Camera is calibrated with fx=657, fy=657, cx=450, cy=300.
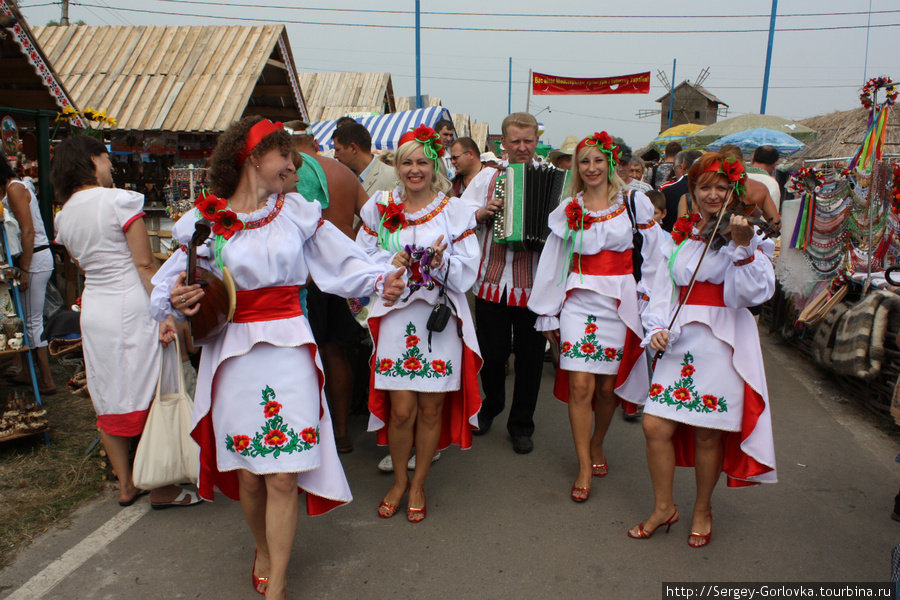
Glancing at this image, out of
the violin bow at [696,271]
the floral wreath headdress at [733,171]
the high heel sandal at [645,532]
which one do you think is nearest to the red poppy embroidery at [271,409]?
the violin bow at [696,271]

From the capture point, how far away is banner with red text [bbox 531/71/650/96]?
88.9ft

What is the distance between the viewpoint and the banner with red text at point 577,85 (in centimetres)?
2711

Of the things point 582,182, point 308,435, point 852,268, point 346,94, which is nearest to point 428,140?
point 582,182

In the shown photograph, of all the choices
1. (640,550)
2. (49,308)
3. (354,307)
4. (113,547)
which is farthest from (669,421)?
(49,308)

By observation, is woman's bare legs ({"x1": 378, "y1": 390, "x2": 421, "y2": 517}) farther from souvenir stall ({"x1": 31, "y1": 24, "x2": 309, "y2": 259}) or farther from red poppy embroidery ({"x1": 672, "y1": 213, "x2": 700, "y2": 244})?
souvenir stall ({"x1": 31, "y1": 24, "x2": 309, "y2": 259})

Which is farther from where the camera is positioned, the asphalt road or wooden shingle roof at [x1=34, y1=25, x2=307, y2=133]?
wooden shingle roof at [x1=34, y1=25, x2=307, y2=133]

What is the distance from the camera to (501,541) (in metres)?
3.28

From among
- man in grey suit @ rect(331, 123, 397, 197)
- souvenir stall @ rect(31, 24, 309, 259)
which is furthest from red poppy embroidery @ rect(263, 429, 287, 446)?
souvenir stall @ rect(31, 24, 309, 259)

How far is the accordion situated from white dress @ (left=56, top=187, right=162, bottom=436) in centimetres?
212

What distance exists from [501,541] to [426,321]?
3.84ft

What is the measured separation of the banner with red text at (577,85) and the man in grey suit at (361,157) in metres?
23.1

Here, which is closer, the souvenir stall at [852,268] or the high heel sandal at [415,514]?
the high heel sandal at [415,514]

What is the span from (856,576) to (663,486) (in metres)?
0.88

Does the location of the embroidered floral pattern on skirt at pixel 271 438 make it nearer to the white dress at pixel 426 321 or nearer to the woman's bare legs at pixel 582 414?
the white dress at pixel 426 321
